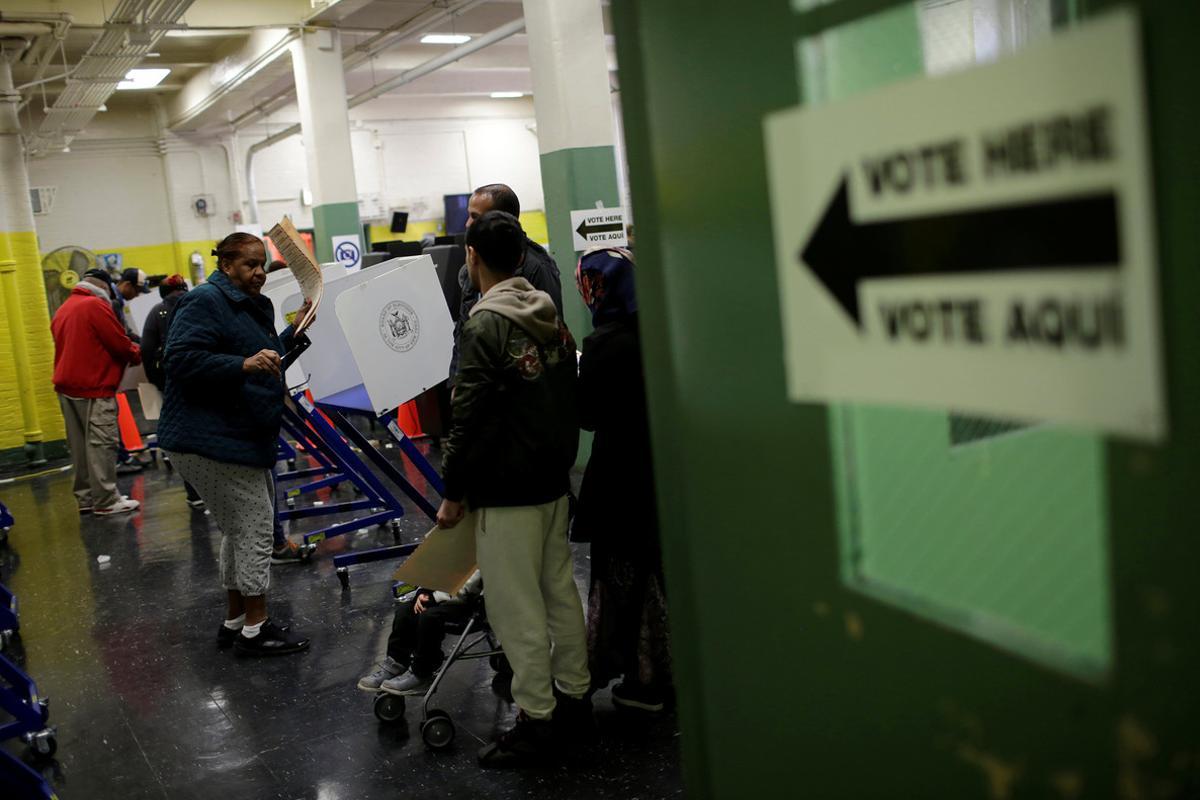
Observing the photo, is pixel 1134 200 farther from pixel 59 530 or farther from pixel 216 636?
pixel 59 530

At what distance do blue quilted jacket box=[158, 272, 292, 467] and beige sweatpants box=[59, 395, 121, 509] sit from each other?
11.9ft

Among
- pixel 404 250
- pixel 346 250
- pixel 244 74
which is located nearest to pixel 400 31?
pixel 244 74

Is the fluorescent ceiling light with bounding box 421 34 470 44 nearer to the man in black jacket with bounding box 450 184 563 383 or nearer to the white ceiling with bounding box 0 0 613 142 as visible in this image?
the white ceiling with bounding box 0 0 613 142

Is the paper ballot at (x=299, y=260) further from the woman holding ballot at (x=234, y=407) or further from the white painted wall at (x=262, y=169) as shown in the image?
the white painted wall at (x=262, y=169)

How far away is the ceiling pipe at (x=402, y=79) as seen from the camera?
1066 cm

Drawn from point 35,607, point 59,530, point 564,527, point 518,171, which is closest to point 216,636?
point 35,607

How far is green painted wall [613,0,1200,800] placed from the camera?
2.53ft

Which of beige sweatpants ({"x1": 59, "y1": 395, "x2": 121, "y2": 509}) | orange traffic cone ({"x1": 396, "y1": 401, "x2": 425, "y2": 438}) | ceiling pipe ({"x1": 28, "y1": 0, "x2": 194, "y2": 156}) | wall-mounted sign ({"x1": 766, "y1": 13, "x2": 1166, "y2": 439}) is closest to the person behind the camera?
wall-mounted sign ({"x1": 766, "y1": 13, "x2": 1166, "y2": 439})

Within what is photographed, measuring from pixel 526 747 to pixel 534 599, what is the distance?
1.36 feet

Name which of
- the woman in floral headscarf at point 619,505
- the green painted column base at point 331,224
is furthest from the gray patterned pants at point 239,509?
the green painted column base at point 331,224

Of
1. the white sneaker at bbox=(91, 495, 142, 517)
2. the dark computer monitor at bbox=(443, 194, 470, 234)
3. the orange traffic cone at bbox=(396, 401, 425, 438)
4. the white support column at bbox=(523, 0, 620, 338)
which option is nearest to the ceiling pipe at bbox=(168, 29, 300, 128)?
the orange traffic cone at bbox=(396, 401, 425, 438)

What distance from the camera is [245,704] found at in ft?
11.5

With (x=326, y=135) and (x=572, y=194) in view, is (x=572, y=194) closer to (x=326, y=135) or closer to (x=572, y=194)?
(x=572, y=194)

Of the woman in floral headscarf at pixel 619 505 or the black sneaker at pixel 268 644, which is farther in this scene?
the black sneaker at pixel 268 644
